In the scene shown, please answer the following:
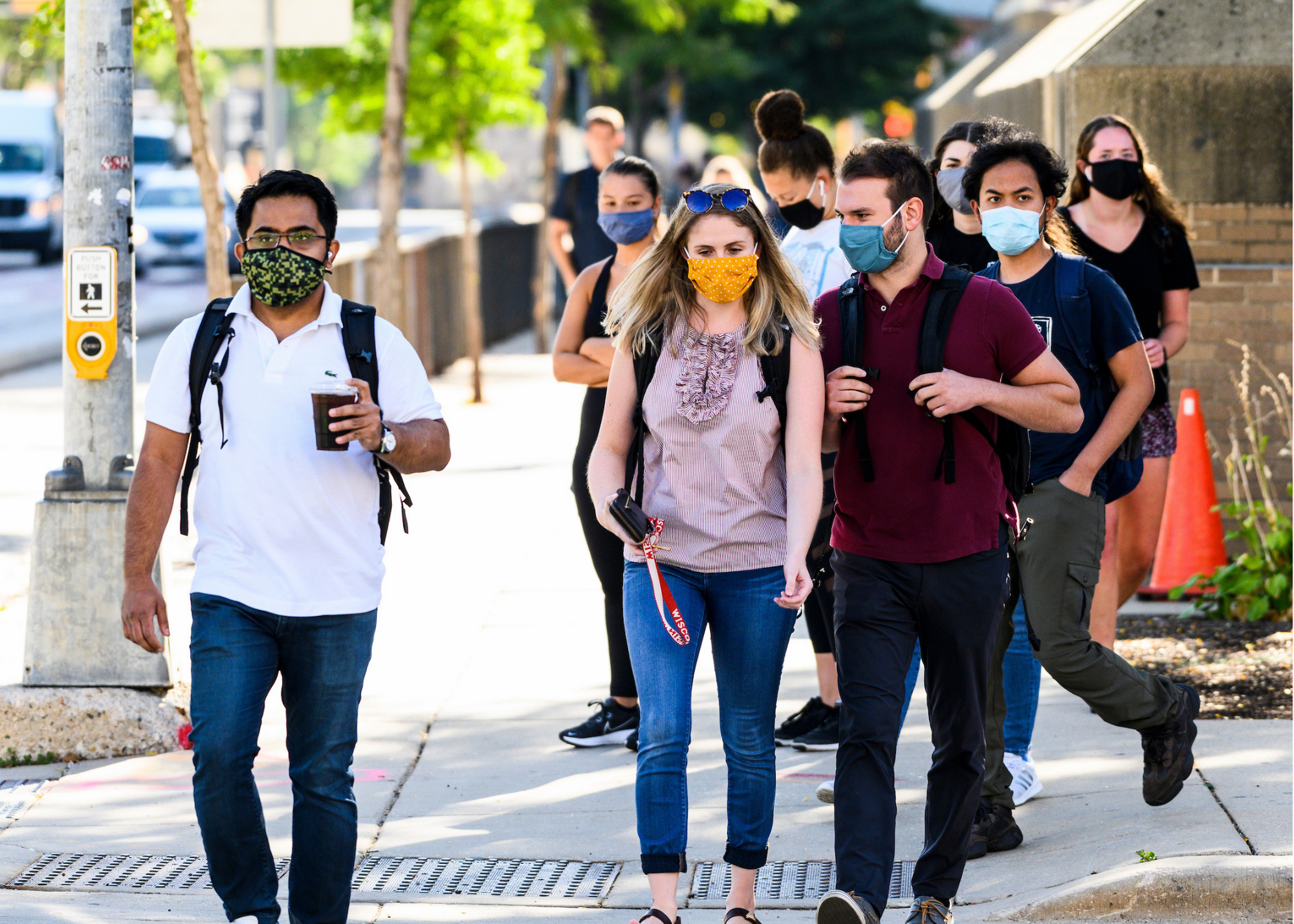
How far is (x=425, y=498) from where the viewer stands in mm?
10914

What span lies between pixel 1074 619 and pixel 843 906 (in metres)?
1.30

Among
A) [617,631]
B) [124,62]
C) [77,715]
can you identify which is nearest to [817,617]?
[617,631]

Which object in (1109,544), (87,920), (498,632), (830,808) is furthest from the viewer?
(498,632)

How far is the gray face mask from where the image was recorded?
5809 mm

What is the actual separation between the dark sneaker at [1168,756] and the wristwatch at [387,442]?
2.42 metres

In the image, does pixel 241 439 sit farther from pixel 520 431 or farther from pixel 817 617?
pixel 520 431

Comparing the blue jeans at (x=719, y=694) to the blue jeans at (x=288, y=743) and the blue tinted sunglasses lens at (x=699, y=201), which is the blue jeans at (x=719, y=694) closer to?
the blue jeans at (x=288, y=743)

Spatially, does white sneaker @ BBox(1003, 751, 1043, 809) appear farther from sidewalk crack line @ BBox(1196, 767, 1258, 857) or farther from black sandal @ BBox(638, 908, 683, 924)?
black sandal @ BBox(638, 908, 683, 924)

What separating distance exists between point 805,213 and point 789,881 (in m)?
2.22

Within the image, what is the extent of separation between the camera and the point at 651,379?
422 centimetres

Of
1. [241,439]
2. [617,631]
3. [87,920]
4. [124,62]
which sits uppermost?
[124,62]

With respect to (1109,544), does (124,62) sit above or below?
above

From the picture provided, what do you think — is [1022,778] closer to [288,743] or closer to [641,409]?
[641,409]

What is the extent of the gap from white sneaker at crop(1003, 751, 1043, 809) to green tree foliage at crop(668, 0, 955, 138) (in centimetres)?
3156
